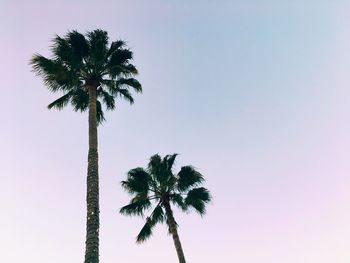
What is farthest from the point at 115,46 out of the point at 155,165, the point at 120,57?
the point at 155,165

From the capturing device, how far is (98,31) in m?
20.6

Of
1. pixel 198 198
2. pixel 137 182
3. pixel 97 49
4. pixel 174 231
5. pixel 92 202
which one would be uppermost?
pixel 97 49

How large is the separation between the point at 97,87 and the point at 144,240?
10.3m

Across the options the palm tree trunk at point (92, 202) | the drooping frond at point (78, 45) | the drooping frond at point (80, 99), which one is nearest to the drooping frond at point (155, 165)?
the drooping frond at point (80, 99)

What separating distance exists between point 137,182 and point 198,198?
4.22 metres

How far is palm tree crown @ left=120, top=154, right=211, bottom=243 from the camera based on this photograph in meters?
23.9

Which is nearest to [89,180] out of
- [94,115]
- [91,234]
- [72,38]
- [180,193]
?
[91,234]

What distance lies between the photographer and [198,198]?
79.9 feet

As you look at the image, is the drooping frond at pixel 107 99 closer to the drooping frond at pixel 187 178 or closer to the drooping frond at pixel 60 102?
the drooping frond at pixel 60 102

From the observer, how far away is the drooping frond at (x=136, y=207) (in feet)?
78.8

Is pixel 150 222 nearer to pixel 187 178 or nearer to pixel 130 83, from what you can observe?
pixel 187 178

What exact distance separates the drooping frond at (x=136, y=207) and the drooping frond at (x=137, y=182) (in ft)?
1.99

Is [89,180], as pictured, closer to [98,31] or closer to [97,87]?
[97,87]

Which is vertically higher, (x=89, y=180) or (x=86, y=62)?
(x=86, y=62)
